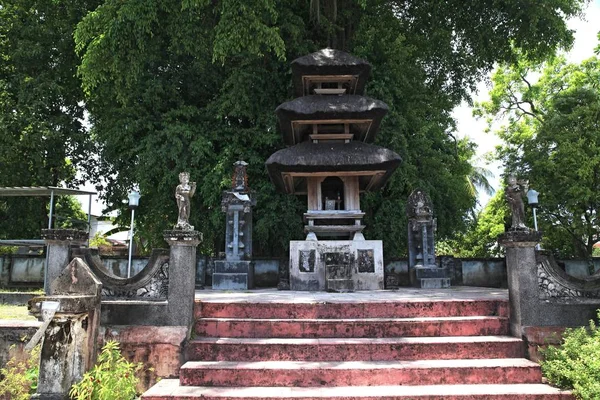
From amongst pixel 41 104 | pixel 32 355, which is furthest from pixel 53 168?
pixel 32 355

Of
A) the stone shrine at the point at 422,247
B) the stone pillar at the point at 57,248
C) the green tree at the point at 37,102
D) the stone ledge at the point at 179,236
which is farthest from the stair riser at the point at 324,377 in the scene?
the green tree at the point at 37,102

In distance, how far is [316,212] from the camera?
433 inches

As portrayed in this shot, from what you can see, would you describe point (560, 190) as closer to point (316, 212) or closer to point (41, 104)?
point (316, 212)

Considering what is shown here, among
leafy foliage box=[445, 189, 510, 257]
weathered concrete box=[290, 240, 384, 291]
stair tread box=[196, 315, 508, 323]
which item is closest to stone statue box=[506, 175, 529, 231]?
stair tread box=[196, 315, 508, 323]

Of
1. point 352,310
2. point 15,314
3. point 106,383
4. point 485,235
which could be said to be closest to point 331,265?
point 352,310

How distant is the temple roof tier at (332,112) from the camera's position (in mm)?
10977

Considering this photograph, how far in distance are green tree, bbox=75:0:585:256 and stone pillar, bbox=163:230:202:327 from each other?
730 cm

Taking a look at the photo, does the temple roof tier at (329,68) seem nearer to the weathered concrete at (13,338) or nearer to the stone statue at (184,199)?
the stone statue at (184,199)

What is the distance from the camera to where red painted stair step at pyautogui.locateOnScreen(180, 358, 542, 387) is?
5.30m

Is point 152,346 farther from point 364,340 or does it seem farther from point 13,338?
point 364,340

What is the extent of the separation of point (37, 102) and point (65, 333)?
12.7 m

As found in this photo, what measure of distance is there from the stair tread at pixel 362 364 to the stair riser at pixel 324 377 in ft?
0.19

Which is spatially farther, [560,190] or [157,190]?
[560,190]

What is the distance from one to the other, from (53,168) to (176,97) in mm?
5402
